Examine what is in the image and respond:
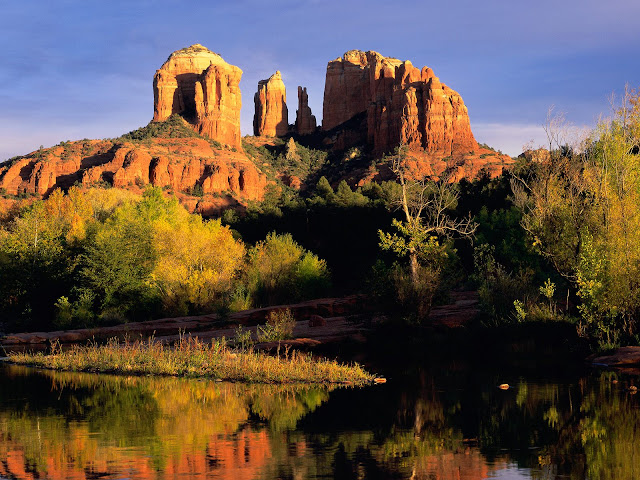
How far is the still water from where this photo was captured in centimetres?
950

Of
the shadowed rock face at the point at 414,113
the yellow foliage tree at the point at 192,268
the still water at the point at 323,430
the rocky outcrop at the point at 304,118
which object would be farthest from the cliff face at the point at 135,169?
the still water at the point at 323,430

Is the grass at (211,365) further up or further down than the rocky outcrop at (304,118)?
further down

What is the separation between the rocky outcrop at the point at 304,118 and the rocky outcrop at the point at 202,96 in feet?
50.3

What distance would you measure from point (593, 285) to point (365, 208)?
4297cm

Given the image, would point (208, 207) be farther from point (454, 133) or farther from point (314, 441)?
point (314, 441)

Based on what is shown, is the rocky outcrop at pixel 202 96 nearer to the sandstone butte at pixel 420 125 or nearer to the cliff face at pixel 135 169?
the cliff face at pixel 135 169

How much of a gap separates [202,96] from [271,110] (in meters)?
21.9

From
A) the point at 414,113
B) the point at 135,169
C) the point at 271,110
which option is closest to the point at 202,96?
the point at 271,110

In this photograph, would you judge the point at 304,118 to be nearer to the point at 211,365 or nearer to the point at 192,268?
the point at 192,268

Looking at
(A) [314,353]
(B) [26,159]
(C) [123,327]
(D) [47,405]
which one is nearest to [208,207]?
(B) [26,159]

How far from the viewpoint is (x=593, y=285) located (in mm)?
21922

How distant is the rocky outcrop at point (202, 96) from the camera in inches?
5492

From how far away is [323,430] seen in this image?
40.0 feet

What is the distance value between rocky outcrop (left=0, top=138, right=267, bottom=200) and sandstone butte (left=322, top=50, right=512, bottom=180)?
928 inches
